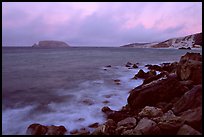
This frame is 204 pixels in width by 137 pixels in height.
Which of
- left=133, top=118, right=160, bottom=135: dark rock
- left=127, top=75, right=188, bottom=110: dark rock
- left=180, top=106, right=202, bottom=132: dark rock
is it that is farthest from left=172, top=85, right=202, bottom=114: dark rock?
left=133, top=118, right=160, bottom=135: dark rock

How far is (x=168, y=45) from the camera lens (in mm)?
152625

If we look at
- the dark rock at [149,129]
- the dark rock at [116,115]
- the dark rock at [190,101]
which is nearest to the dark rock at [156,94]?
the dark rock at [116,115]

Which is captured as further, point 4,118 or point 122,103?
point 122,103

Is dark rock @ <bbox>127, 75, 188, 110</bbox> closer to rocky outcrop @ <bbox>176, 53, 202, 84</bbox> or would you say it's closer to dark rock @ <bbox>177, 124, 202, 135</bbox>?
rocky outcrop @ <bbox>176, 53, 202, 84</bbox>

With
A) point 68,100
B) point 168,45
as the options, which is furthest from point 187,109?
point 168,45

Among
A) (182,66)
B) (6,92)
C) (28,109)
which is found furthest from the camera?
(6,92)

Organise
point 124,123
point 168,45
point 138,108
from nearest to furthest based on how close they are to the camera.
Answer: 1. point 124,123
2. point 138,108
3. point 168,45

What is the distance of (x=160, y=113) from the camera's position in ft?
27.8

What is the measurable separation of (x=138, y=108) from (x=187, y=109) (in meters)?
2.45

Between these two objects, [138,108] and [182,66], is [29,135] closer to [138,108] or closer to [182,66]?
[138,108]

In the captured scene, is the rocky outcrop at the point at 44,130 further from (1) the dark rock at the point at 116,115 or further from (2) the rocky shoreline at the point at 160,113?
(1) the dark rock at the point at 116,115

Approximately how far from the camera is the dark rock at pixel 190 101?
26.5 feet

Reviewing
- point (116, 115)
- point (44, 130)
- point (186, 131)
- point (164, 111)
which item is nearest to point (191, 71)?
point (164, 111)

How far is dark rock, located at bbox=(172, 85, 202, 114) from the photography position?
809 cm
